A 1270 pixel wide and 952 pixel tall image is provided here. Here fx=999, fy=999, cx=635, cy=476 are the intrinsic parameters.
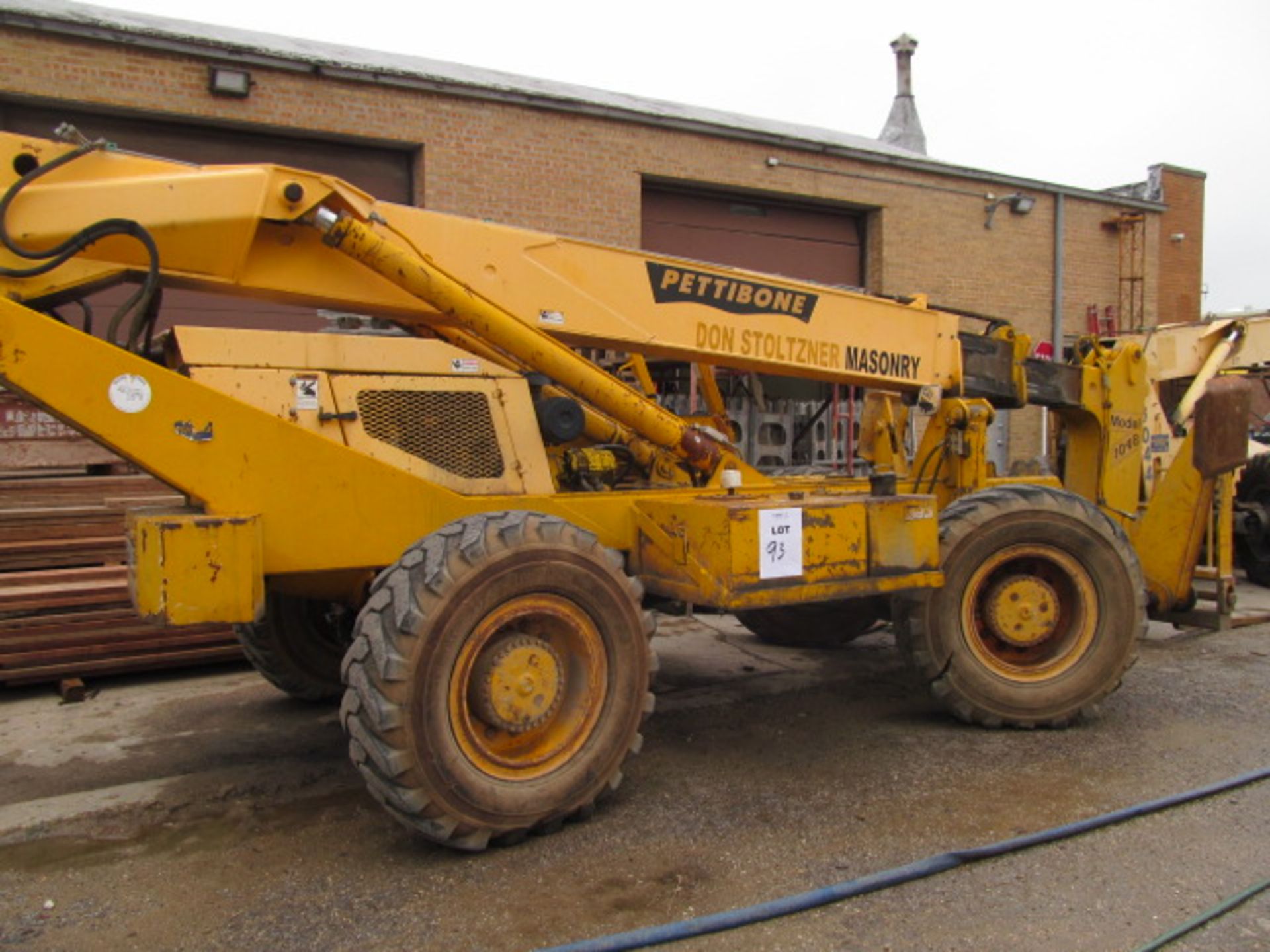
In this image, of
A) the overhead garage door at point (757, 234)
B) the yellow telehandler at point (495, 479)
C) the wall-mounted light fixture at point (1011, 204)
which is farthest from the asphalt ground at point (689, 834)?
the wall-mounted light fixture at point (1011, 204)

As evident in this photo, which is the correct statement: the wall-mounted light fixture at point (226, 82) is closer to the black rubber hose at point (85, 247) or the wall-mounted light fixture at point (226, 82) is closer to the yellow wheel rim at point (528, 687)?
the black rubber hose at point (85, 247)

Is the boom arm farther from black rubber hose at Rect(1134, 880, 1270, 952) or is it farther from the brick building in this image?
the brick building

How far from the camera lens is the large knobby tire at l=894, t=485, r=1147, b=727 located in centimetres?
498

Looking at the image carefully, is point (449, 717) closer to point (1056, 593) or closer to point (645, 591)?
point (645, 591)

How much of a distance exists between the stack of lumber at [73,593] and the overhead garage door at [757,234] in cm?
747

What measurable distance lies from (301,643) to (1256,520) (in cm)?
962

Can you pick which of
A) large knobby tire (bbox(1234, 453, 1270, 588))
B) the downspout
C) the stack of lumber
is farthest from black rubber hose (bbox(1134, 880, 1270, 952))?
the downspout

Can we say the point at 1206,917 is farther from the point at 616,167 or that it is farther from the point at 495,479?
the point at 616,167

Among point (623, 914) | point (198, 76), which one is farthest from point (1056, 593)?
point (198, 76)

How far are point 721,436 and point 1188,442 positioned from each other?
3.05 m

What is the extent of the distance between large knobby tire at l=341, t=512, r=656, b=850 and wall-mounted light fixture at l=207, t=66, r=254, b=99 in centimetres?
781

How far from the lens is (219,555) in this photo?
3.71 m

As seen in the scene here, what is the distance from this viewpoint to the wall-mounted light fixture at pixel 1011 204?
1530cm

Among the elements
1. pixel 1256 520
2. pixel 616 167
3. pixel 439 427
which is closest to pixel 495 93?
pixel 616 167
